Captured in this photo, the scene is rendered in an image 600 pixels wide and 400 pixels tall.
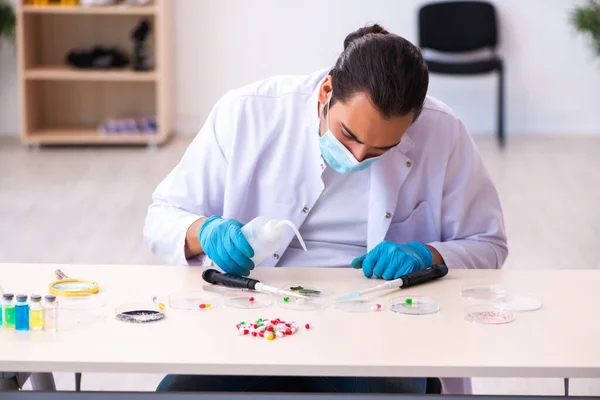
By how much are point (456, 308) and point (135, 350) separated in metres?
0.51

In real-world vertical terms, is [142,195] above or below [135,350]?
below

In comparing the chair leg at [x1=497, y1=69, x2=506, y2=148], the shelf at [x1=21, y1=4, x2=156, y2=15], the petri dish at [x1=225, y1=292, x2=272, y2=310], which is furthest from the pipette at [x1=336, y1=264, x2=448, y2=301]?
the chair leg at [x1=497, y1=69, x2=506, y2=148]

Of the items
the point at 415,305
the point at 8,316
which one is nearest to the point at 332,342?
the point at 415,305

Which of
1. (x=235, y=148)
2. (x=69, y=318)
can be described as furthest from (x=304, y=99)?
(x=69, y=318)

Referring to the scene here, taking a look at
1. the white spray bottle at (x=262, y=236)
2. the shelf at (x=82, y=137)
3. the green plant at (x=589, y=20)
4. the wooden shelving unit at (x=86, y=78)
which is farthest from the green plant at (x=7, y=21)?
the white spray bottle at (x=262, y=236)

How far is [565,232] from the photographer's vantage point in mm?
4090

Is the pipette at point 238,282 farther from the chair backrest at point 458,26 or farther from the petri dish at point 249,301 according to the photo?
the chair backrest at point 458,26

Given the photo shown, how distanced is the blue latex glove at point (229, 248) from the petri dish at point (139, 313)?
0.63 feet

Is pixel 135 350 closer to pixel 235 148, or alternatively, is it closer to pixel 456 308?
pixel 456 308

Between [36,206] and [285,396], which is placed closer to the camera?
[285,396]

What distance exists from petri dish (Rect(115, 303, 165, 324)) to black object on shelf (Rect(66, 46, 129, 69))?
15.1 feet

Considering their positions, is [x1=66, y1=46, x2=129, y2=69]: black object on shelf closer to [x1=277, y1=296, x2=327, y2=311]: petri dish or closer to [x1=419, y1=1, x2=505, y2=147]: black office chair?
[x1=419, y1=1, x2=505, y2=147]: black office chair

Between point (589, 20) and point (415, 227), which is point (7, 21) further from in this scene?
point (415, 227)

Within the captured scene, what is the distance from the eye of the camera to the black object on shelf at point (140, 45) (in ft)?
18.7
